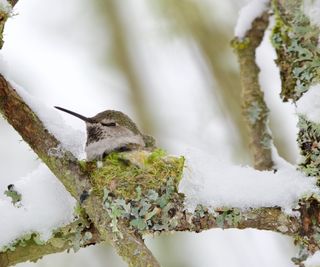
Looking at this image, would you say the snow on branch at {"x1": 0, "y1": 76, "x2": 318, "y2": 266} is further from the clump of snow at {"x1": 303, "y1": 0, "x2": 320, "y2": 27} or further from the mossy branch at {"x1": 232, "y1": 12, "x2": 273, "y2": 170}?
the mossy branch at {"x1": 232, "y1": 12, "x2": 273, "y2": 170}

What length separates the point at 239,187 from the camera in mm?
2148

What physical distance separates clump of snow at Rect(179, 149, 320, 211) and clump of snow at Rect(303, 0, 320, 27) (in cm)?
57

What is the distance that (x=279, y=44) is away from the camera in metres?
2.61

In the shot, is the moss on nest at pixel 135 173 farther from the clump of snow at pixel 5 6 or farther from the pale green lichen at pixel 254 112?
the pale green lichen at pixel 254 112

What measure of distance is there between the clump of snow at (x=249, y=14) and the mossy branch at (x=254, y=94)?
0.06 ft

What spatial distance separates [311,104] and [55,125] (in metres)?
0.90

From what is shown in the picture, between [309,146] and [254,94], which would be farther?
→ [254,94]

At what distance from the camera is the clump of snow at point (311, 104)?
219 centimetres

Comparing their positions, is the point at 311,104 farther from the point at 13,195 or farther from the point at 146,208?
the point at 13,195

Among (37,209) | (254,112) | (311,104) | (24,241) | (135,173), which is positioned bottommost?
(24,241)

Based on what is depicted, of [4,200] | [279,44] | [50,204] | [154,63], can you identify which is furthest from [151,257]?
[154,63]

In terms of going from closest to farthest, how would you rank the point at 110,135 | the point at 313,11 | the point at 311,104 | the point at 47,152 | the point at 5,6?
1. the point at 5,6
2. the point at 47,152
3. the point at 311,104
4. the point at 313,11
5. the point at 110,135

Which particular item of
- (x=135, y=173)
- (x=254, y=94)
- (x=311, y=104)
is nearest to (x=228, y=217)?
(x=135, y=173)

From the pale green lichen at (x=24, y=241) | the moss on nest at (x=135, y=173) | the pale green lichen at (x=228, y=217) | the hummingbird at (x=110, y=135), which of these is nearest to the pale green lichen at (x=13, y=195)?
the pale green lichen at (x=24, y=241)
